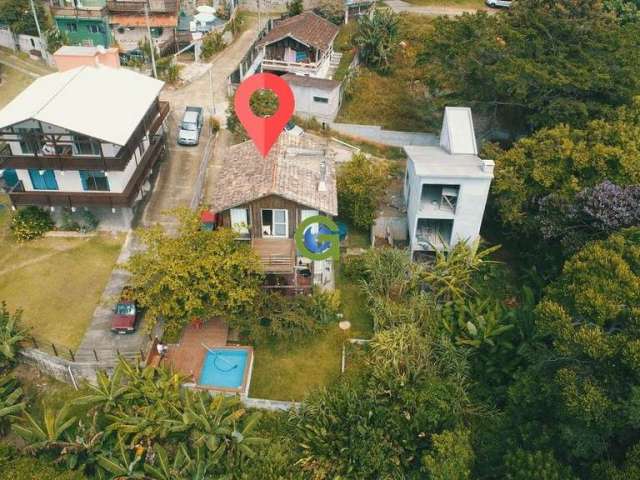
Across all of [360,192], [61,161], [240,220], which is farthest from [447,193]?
[61,161]

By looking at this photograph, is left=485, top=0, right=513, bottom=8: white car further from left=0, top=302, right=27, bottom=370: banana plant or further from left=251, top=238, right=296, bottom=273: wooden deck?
left=0, top=302, right=27, bottom=370: banana plant

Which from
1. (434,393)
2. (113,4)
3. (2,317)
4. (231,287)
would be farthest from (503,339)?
(113,4)

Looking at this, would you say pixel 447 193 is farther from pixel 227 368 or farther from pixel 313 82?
pixel 313 82

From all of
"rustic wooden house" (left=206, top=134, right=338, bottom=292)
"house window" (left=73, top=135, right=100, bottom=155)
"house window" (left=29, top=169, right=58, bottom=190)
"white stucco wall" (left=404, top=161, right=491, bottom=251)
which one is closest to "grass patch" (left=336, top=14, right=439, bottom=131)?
"white stucco wall" (left=404, top=161, right=491, bottom=251)

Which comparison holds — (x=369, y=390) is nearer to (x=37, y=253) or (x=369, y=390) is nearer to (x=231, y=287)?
(x=231, y=287)

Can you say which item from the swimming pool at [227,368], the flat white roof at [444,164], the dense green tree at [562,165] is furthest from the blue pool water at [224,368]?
the dense green tree at [562,165]
